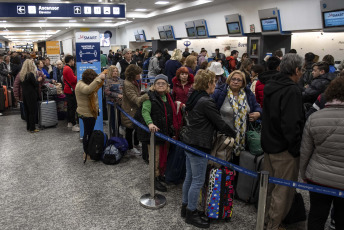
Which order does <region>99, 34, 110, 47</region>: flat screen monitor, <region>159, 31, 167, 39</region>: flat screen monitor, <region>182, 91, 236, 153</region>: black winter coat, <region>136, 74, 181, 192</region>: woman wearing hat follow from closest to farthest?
1. <region>182, 91, 236, 153</region>: black winter coat
2. <region>136, 74, 181, 192</region>: woman wearing hat
3. <region>159, 31, 167, 39</region>: flat screen monitor
4. <region>99, 34, 110, 47</region>: flat screen monitor

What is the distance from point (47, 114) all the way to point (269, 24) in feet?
24.9

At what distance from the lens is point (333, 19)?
8008mm

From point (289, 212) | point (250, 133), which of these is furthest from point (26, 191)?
point (289, 212)

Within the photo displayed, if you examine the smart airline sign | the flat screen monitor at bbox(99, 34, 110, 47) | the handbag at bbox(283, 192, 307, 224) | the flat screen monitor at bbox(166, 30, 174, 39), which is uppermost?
the flat screen monitor at bbox(99, 34, 110, 47)

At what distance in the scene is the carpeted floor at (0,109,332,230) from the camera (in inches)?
135

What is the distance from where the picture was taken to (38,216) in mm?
3557

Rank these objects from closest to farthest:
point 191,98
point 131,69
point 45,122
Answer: point 191,98, point 131,69, point 45,122

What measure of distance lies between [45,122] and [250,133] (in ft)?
18.4

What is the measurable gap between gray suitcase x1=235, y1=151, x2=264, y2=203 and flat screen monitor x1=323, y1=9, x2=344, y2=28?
6008 mm

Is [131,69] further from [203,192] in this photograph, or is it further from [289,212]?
[289,212]

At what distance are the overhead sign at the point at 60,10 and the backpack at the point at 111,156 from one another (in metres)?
5.62

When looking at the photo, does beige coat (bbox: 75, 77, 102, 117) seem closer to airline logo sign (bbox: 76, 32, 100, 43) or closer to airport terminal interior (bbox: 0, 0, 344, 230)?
airport terminal interior (bbox: 0, 0, 344, 230)

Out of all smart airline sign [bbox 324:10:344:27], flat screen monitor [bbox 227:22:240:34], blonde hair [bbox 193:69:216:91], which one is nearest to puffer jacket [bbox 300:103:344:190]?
blonde hair [bbox 193:69:216:91]

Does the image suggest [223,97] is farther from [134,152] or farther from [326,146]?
[134,152]
